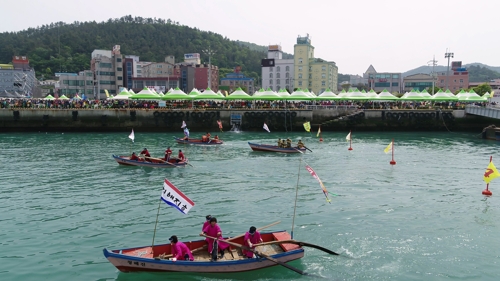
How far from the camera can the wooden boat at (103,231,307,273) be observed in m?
14.4

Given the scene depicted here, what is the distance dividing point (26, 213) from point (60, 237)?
4743 mm

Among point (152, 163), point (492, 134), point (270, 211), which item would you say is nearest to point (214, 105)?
point (152, 163)

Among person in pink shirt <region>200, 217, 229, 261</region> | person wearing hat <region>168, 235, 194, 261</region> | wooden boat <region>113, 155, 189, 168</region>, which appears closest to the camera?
person wearing hat <region>168, 235, 194, 261</region>

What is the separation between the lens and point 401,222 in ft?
66.9

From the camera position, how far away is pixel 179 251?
47.7ft

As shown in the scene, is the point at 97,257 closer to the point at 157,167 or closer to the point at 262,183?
the point at 262,183

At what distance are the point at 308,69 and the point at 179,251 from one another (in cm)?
13910

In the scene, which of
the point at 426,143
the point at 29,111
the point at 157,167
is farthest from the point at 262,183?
the point at 29,111

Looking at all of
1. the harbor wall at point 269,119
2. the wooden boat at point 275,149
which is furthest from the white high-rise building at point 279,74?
the wooden boat at point 275,149

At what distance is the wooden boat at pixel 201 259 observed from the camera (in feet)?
47.1

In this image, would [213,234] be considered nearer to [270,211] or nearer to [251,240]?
[251,240]

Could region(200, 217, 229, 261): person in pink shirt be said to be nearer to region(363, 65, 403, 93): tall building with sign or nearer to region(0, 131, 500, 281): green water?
region(0, 131, 500, 281): green water

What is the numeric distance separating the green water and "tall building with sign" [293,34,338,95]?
109343mm

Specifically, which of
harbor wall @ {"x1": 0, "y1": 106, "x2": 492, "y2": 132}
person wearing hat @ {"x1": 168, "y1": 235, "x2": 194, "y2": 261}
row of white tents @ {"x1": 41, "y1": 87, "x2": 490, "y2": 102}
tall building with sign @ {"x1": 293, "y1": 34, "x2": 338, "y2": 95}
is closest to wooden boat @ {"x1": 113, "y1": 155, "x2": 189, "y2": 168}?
person wearing hat @ {"x1": 168, "y1": 235, "x2": 194, "y2": 261}
